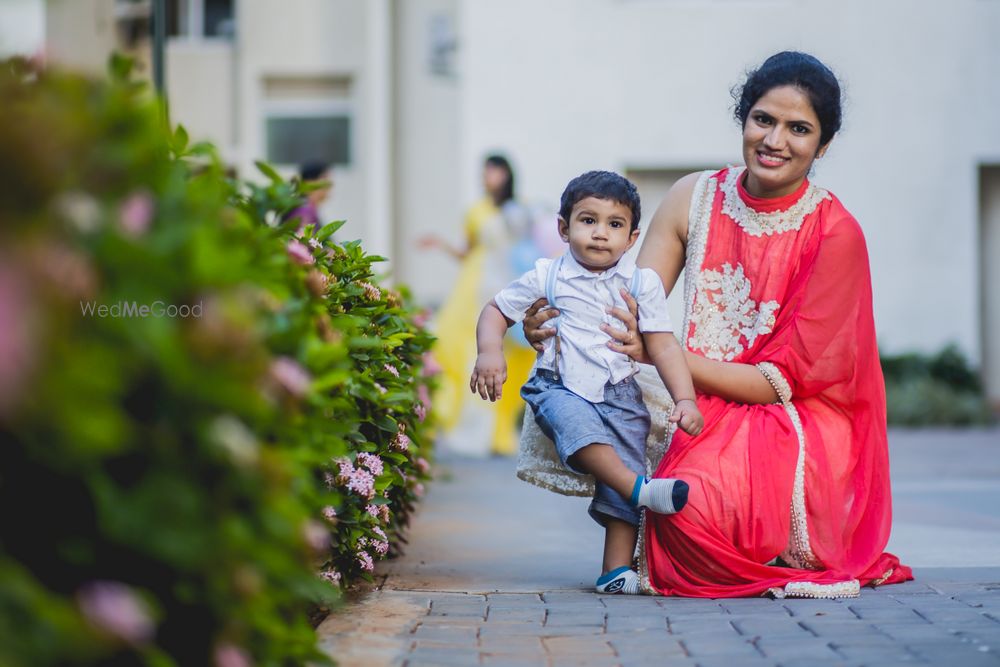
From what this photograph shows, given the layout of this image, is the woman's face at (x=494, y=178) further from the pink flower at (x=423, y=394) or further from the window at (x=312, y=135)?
the window at (x=312, y=135)

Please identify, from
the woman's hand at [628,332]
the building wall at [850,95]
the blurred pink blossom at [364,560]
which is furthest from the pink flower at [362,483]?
the building wall at [850,95]

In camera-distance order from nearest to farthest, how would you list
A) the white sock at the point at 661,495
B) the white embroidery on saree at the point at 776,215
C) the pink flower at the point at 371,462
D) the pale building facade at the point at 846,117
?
1. the pink flower at the point at 371,462
2. the white sock at the point at 661,495
3. the white embroidery on saree at the point at 776,215
4. the pale building facade at the point at 846,117

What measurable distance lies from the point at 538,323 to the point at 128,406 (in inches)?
116

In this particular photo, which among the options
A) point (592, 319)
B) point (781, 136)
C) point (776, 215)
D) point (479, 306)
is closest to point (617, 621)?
point (592, 319)

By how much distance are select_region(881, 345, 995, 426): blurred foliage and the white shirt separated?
10263mm

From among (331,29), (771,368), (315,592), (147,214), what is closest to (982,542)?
(771,368)

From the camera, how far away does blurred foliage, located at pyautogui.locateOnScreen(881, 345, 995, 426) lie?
14867 millimetres

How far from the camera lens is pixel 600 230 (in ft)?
16.4

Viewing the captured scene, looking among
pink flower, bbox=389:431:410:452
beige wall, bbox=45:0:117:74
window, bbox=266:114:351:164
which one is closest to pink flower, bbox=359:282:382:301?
pink flower, bbox=389:431:410:452

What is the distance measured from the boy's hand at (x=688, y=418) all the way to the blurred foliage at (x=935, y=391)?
34.3ft

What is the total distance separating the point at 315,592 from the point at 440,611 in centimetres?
140

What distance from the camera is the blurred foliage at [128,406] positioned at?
202 cm

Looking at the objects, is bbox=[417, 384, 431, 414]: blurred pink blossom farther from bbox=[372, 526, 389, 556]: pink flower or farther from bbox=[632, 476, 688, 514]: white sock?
bbox=[632, 476, 688, 514]: white sock

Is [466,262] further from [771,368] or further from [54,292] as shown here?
[54,292]
